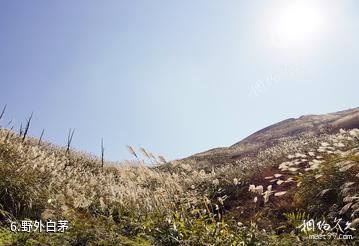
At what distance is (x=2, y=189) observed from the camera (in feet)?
22.2

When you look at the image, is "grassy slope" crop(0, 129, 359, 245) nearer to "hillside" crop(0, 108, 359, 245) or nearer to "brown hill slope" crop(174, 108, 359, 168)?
"hillside" crop(0, 108, 359, 245)

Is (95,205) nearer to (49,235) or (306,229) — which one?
(49,235)

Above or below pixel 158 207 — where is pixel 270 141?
above

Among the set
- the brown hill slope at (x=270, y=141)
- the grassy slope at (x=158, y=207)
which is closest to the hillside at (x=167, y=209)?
the grassy slope at (x=158, y=207)

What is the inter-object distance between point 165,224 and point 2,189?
2.79 metres

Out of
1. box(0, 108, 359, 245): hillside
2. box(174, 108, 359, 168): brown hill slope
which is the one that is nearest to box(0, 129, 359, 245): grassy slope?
box(0, 108, 359, 245): hillside

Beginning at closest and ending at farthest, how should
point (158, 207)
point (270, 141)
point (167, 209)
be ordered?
point (167, 209), point (158, 207), point (270, 141)

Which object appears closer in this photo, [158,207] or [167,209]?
[167,209]

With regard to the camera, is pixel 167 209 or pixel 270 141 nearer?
pixel 167 209

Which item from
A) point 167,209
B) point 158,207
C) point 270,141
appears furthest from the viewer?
point 270,141

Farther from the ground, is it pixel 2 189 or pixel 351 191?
pixel 2 189

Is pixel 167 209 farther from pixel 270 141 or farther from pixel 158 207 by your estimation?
pixel 270 141

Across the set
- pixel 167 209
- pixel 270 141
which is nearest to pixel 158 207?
pixel 167 209

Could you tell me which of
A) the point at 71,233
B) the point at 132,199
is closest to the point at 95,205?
the point at 132,199
